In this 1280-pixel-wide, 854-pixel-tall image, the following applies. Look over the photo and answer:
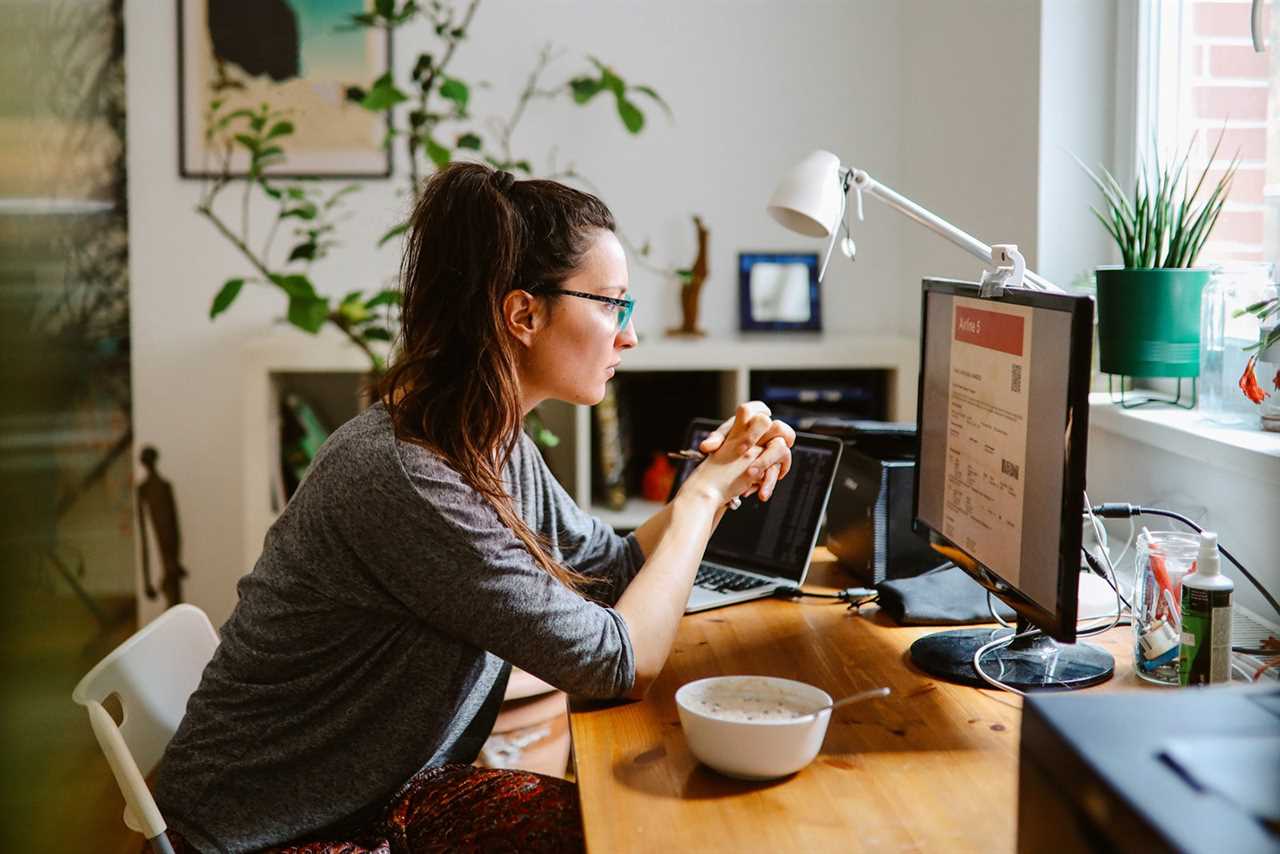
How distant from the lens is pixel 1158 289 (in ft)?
6.21

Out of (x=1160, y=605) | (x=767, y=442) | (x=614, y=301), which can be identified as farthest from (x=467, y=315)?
(x=1160, y=605)

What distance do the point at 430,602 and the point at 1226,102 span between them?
158cm

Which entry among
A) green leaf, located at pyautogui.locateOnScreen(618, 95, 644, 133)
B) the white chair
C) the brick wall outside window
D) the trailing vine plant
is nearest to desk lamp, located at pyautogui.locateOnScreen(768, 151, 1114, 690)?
the brick wall outside window

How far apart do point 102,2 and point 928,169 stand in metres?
1.93

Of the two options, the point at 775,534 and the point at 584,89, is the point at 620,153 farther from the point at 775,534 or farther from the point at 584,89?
the point at 775,534

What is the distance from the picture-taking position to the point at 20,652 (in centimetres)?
178

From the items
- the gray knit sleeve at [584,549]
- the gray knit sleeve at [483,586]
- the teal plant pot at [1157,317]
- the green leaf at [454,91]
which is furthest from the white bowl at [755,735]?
the green leaf at [454,91]

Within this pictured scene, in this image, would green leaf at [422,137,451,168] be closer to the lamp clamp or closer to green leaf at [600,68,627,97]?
green leaf at [600,68,627,97]

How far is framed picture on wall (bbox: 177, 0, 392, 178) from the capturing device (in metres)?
3.16

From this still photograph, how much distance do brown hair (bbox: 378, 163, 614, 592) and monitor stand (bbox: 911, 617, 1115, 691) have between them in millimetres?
423

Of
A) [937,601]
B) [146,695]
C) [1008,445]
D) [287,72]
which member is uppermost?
[287,72]

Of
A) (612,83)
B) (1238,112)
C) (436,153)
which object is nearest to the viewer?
(1238,112)

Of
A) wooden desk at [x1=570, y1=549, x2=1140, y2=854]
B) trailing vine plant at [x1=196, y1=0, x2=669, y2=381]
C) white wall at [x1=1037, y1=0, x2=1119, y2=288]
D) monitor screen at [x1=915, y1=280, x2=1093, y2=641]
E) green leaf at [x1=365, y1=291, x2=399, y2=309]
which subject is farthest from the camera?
trailing vine plant at [x1=196, y1=0, x2=669, y2=381]

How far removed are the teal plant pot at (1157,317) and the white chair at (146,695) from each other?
1.38 m
